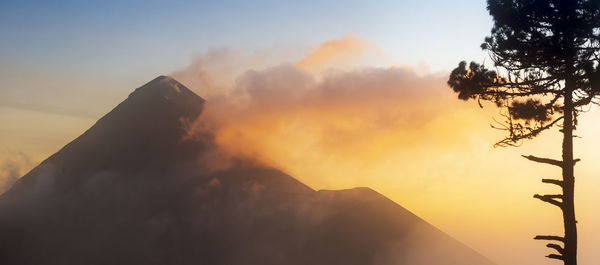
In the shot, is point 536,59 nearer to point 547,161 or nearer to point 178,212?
point 547,161

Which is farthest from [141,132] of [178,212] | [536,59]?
[536,59]

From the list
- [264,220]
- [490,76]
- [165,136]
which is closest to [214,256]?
[264,220]

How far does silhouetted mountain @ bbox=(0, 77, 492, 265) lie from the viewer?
131 m

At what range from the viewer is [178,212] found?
143125 mm

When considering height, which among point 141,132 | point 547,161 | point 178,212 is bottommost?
point 547,161

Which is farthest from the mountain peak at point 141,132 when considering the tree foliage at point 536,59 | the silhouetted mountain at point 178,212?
the tree foliage at point 536,59

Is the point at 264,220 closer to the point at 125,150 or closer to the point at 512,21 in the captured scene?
the point at 125,150

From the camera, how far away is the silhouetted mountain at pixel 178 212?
429ft

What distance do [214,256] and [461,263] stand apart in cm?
6895

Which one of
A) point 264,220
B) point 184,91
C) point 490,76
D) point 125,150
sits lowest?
point 490,76

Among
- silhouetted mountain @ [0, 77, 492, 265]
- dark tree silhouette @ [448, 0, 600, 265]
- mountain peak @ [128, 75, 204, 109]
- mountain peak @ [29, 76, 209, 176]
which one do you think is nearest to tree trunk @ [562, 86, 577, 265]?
dark tree silhouette @ [448, 0, 600, 265]

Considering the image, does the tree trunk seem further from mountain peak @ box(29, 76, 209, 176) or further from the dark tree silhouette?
mountain peak @ box(29, 76, 209, 176)

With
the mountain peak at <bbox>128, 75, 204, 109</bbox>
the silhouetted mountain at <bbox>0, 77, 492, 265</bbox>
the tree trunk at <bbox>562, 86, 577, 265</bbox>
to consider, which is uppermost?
the mountain peak at <bbox>128, 75, 204, 109</bbox>

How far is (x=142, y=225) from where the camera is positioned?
454ft
